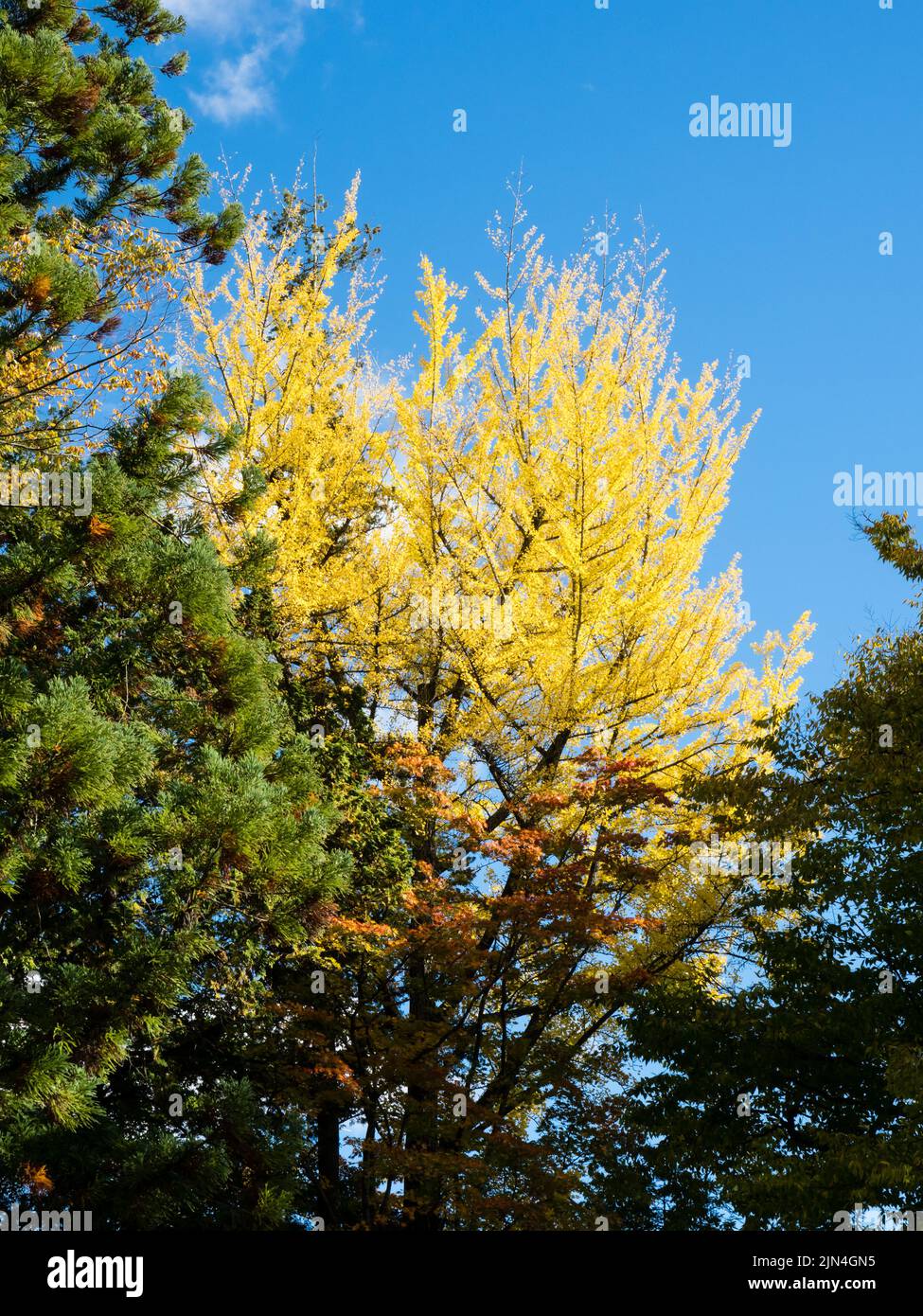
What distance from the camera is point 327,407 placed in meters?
10.5

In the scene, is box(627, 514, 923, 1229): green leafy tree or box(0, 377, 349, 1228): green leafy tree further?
box(627, 514, 923, 1229): green leafy tree

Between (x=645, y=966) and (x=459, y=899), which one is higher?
(x=459, y=899)

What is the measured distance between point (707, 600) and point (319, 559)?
352 cm

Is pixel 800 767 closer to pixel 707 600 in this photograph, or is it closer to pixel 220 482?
pixel 707 600

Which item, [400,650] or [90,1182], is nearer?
[90,1182]

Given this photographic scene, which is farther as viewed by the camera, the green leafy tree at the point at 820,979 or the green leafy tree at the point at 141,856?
the green leafy tree at the point at 820,979

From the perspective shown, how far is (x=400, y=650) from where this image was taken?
9.52 m

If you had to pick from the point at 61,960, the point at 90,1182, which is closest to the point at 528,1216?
the point at 90,1182

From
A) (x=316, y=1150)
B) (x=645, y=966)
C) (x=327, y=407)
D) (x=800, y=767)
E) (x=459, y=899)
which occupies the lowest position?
(x=316, y=1150)

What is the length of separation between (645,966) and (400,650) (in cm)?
337

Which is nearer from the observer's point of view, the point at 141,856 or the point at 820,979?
the point at 141,856
